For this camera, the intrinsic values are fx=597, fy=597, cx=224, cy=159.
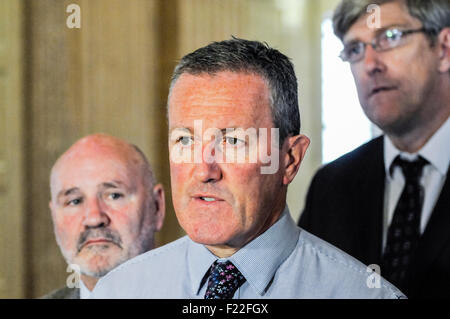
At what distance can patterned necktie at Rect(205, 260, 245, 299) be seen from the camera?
1.49 m

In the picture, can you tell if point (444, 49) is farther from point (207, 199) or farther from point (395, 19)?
point (207, 199)

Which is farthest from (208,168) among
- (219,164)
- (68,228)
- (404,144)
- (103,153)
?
(404,144)

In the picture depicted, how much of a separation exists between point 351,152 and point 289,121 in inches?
21.1

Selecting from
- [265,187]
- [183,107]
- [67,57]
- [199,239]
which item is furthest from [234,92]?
[67,57]

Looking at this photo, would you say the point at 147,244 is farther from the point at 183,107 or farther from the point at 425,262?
the point at 425,262

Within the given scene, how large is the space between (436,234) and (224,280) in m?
0.66

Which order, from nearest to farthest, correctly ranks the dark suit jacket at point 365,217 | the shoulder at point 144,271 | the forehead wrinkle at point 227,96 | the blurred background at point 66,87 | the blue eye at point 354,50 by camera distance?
the forehead wrinkle at point 227,96 → the shoulder at point 144,271 → the dark suit jacket at point 365,217 → the blue eye at point 354,50 → the blurred background at point 66,87

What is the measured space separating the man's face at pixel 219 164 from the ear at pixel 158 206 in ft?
1.26

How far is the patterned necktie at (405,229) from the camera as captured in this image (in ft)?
5.70

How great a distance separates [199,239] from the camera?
4.62 ft

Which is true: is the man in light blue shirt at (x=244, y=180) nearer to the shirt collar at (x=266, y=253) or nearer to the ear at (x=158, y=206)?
the shirt collar at (x=266, y=253)

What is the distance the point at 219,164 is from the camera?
1412mm

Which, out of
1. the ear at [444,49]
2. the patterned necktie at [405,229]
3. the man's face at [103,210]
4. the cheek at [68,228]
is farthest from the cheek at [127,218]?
the ear at [444,49]

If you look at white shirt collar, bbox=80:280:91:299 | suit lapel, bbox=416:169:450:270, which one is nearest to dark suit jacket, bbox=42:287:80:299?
white shirt collar, bbox=80:280:91:299
